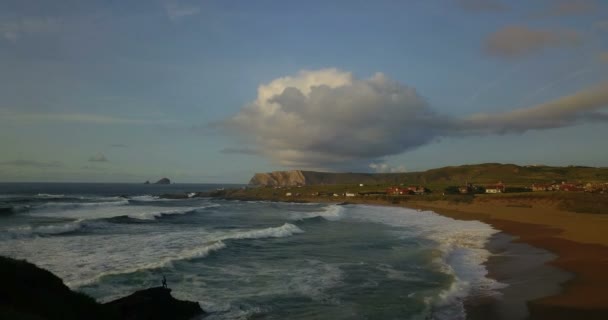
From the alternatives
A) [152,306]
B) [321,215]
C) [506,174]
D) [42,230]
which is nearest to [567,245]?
[152,306]

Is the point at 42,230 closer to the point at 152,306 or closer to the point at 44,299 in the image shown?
the point at 152,306

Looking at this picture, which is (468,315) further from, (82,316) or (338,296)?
(82,316)

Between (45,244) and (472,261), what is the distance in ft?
96.4

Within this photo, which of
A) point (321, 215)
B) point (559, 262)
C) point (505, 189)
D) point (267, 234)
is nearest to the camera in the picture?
point (559, 262)

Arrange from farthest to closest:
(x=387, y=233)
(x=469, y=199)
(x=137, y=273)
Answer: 1. (x=469, y=199)
2. (x=387, y=233)
3. (x=137, y=273)

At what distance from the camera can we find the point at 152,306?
13875 millimetres

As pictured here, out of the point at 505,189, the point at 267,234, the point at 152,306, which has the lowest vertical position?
the point at 267,234

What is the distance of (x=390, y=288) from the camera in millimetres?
19859

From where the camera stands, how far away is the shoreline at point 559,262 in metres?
16.2

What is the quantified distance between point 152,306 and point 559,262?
23.6 m

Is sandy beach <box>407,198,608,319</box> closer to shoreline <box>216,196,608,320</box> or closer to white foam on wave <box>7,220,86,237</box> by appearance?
shoreline <box>216,196,608,320</box>

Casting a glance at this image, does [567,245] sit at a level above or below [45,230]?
below

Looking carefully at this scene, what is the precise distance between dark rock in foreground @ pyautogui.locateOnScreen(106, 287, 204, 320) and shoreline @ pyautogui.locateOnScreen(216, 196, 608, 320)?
402 inches

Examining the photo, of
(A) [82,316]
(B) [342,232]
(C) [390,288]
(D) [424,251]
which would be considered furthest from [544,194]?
(A) [82,316]
